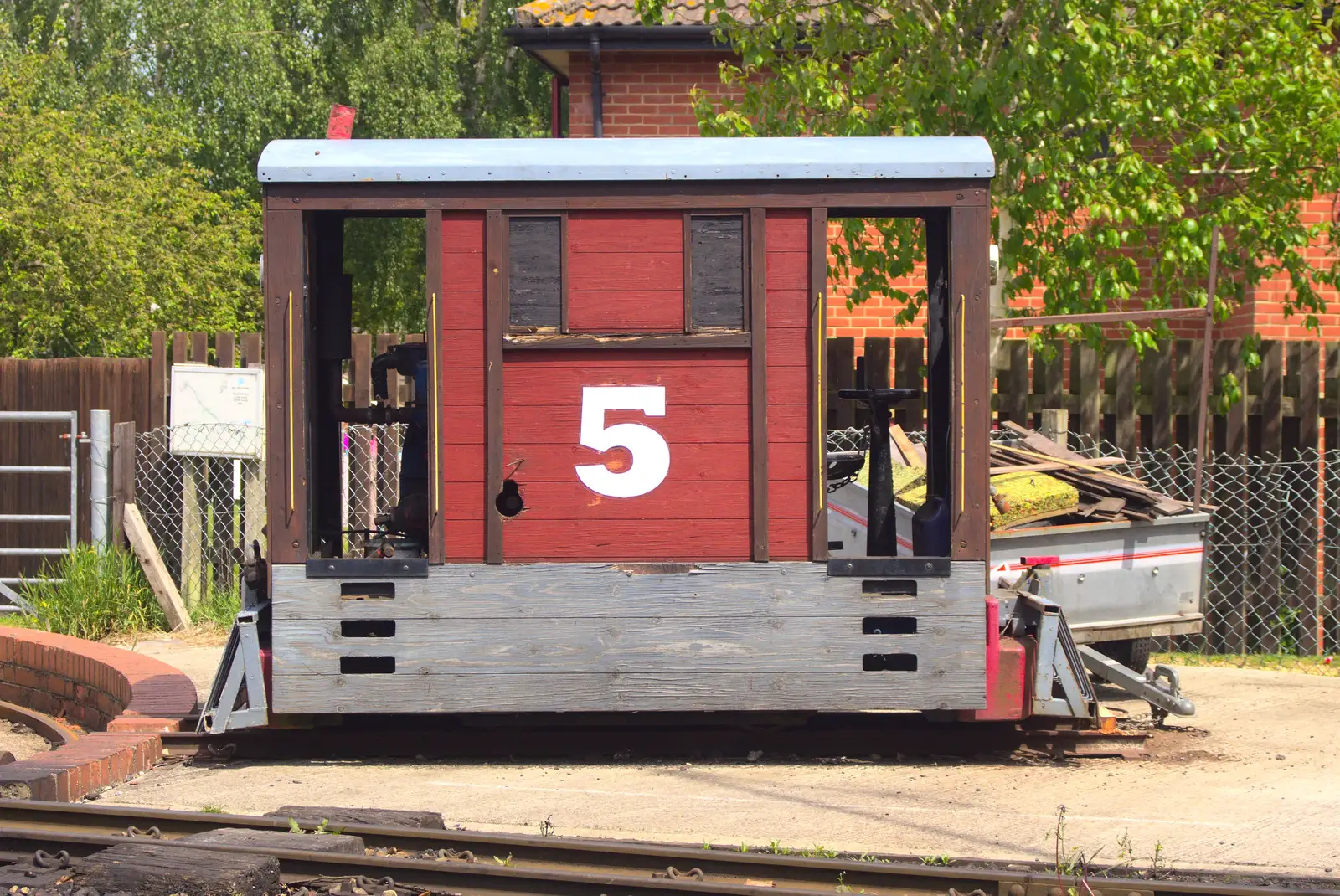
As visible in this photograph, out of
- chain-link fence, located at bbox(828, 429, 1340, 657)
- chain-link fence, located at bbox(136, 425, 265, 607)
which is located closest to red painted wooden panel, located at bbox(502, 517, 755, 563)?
chain-link fence, located at bbox(828, 429, 1340, 657)

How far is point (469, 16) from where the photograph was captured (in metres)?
25.4

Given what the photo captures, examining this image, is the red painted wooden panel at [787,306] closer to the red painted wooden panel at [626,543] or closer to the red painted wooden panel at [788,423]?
the red painted wooden panel at [788,423]

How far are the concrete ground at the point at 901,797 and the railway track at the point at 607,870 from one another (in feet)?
1.37

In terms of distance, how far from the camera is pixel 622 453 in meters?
6.65

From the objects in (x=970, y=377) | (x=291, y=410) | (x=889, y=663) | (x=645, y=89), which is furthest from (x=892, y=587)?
(x=645, y=89)

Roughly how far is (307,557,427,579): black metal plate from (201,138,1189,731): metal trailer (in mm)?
12

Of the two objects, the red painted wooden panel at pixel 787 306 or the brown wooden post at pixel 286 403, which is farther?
the red painted wooden panel at pixel 787 306

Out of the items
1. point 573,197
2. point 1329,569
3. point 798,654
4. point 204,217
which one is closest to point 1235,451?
point 1329,569

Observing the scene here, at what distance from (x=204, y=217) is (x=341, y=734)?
1834 centimetres

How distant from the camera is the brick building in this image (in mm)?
14812

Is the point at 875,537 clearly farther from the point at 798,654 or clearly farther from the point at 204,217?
the point at 204,217

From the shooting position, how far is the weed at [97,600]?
1055 centimetres

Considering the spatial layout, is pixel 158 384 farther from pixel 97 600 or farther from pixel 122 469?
pixel 97 600

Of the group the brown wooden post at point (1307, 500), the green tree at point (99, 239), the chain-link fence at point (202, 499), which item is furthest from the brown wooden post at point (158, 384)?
the brown wooden post at point (1307, 500)
